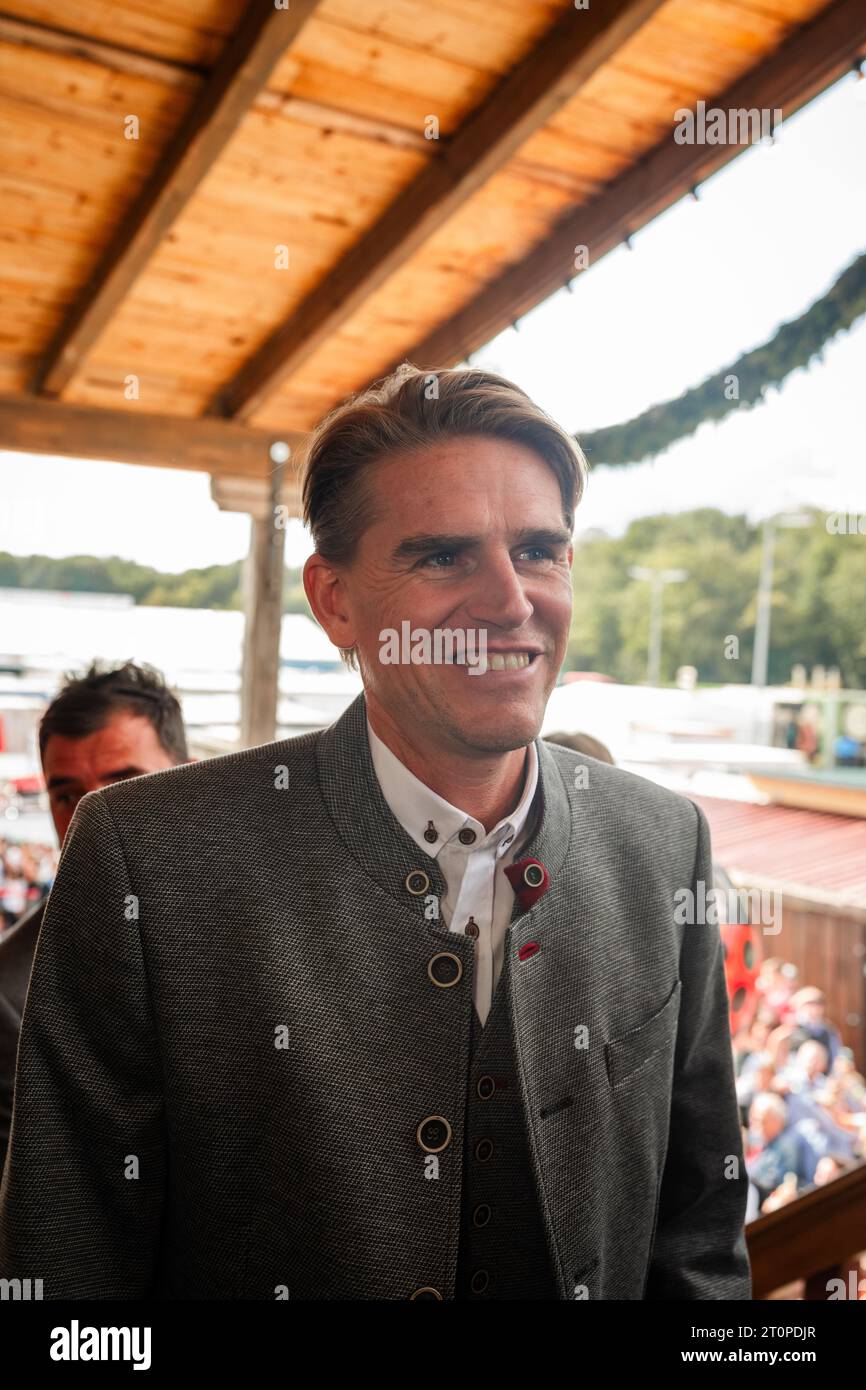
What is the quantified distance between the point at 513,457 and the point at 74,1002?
673 millimetres

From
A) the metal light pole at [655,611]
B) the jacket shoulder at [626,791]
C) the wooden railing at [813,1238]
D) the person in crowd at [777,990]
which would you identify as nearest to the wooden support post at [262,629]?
the person in crowd at [777,990]

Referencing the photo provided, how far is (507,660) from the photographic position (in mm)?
1014

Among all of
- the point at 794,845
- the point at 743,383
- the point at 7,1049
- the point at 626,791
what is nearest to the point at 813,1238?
the point at 626,791

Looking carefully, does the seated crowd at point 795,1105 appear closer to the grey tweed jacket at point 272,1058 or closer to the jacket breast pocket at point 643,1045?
the jacket breast pocket at point 643,1045

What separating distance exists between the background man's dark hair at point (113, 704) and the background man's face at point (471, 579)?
0.90m

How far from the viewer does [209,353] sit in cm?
497

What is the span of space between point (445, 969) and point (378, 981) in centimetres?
7

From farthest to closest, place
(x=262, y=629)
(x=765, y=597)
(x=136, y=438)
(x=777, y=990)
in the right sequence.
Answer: (x=765, y=597) < (x=777, y=990) < (x=262, y=629) < (x=136, y=438)

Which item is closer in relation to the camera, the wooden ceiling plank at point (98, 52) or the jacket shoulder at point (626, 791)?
the jacket shoulder at point (626, 791)

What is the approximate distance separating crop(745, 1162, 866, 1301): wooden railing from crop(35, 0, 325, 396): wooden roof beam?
2949 millimetres

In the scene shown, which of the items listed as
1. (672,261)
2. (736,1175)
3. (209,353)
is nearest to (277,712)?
(209,353)

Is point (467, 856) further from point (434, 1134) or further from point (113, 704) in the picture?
point (113, 704)

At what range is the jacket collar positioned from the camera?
1.04 metres

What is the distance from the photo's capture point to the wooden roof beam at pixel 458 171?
9.96ft
